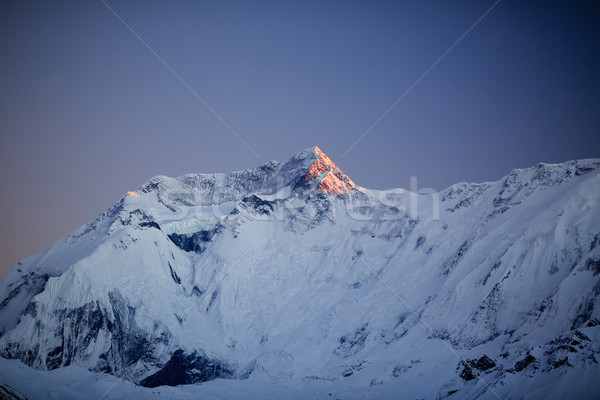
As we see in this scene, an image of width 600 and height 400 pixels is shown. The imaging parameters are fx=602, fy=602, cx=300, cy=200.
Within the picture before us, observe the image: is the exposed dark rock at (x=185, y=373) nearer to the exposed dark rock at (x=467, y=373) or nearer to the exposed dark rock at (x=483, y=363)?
the exposed dark rock at (x=467, y=373)

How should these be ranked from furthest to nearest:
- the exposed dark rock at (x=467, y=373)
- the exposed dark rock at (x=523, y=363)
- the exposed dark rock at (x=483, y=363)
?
the exposed dark rock at (x=467, y=373)
the exposed dark rock at (x=483, y=363)
the exposed dark rock at (x=523, y=363)

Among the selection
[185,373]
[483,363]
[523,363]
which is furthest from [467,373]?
[185,373]

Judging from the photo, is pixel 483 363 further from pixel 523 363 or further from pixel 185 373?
pixel 185 373

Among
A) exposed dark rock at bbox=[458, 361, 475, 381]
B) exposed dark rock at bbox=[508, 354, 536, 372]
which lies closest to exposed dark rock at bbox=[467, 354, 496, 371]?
exposed dark rock at bbox=[458, 361, 475, 381]

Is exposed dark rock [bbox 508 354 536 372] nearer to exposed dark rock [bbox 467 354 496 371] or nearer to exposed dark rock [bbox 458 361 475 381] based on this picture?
exposed dark rock [bbox 467 354 496 371]

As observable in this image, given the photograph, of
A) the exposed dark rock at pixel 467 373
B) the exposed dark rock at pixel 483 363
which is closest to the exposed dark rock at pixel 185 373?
the exposed dark rock at pixel 467 373

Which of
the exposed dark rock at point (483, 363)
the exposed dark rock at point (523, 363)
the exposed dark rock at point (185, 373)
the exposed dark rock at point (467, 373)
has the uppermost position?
the exposed dark rock at point (523, 363)

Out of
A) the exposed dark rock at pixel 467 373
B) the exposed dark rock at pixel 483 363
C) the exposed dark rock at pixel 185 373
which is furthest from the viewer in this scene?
the exposed dark rock at pixel 185 373

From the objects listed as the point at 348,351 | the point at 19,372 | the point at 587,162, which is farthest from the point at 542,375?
the point at 19,372

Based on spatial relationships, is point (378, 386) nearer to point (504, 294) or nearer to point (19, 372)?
point (504, 294)

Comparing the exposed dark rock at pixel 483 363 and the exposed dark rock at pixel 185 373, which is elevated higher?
the exposed dark rock at pixel 483 363

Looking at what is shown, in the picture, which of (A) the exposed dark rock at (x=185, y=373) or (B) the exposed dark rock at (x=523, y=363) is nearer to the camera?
(B) the exposed dark rock at (x=523, y=363)
